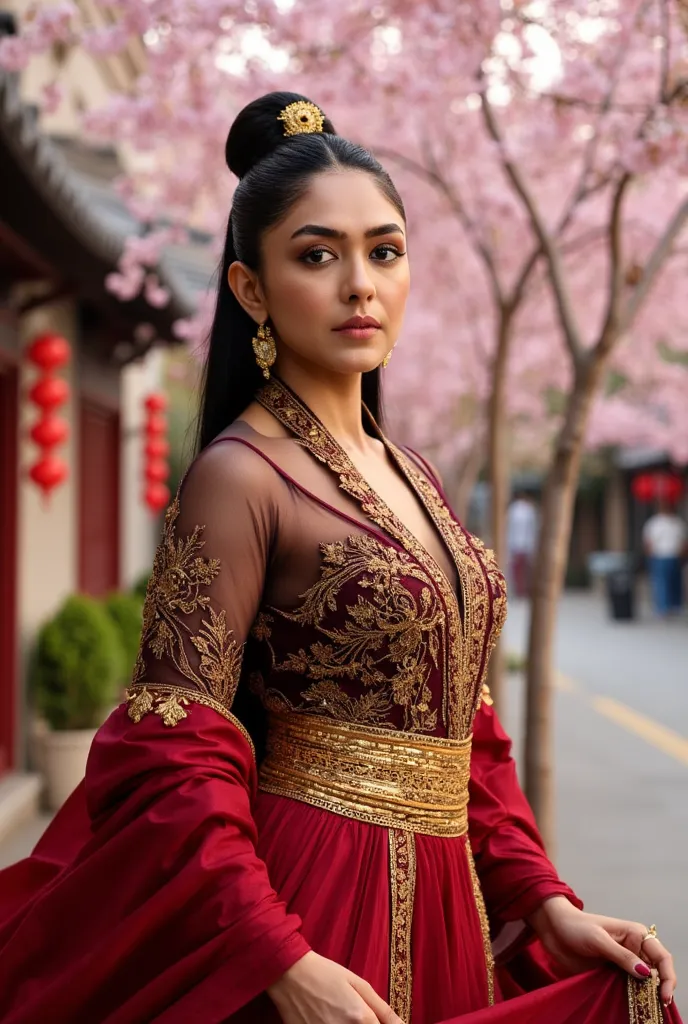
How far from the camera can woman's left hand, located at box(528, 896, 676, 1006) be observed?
172 cm

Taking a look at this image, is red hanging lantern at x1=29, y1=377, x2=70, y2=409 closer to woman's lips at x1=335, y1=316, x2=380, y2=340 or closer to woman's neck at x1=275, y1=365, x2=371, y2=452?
woman's neck at x1=275, y1=365, x2=371, y2=452

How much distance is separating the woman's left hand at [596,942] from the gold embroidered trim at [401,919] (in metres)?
0.25

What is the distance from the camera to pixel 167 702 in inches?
63.6

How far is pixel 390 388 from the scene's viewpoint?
16094 mm

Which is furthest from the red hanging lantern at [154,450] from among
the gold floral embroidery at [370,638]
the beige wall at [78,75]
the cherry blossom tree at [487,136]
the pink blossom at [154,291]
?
the gold floral embroidery at [370,638]

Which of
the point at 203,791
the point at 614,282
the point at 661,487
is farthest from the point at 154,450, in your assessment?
the point at 661,487

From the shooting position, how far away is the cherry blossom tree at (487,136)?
493 centimetres

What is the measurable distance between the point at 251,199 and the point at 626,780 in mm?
6780

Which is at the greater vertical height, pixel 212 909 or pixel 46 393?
pixel 46 393

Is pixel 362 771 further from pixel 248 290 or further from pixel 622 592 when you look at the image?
pixel 622 592

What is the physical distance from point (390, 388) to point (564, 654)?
4.07 m

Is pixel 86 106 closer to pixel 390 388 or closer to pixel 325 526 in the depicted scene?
pixel 390 388

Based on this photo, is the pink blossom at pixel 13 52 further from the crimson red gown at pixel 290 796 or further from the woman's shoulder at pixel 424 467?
the crimson red gown at pixel 290 796

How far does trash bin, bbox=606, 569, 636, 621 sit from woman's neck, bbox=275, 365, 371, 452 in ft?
60.2
